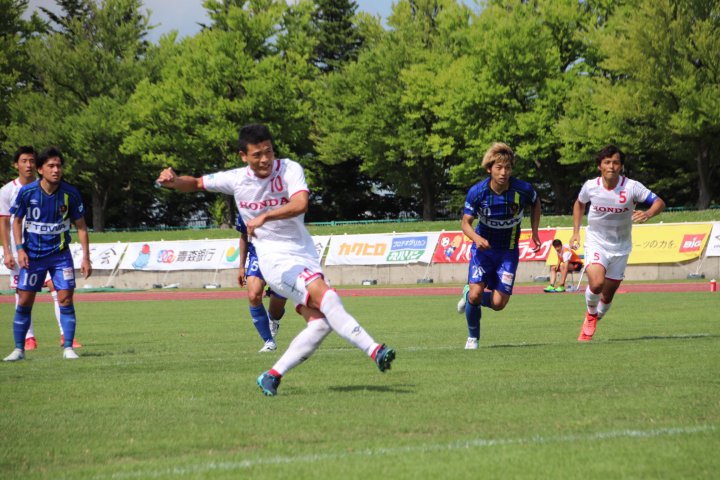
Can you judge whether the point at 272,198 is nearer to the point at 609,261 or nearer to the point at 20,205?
the point at 20,205

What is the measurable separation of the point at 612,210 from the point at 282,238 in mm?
6094

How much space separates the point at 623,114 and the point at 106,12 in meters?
40.1

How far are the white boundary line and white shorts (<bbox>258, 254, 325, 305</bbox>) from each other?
2.49 meters

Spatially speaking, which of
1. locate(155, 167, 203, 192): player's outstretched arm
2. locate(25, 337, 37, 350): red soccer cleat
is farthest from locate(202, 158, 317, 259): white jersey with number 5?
locate(25, 337, 37, 350): red soccer cleat

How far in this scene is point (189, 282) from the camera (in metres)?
42.2

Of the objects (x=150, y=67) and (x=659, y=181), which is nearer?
(x=659, y=181)

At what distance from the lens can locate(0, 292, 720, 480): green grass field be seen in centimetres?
532

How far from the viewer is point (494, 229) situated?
12141 mm

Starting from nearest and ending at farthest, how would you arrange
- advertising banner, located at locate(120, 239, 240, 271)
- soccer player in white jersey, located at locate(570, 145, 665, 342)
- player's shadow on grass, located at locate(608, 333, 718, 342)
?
player's shadow on grass, located at locate(608, 333, 718, 342)
soccer player in white jersey, located at locate(570, 145, 665, 342)
advertising banner, located at locate(120, 239, 240, 271)

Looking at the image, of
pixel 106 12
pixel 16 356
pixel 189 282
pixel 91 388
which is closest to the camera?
pixel 91 388

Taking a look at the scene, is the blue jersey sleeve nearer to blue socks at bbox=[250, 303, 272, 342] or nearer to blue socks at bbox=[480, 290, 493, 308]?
blue socks at bbox=[250, 303, 272, 342]

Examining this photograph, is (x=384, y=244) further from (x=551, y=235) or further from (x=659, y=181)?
(x=659, y=181)

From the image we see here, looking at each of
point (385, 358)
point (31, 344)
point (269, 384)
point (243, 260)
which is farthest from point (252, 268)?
point (385, 358)

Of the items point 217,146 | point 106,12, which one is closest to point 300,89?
point 217,146
